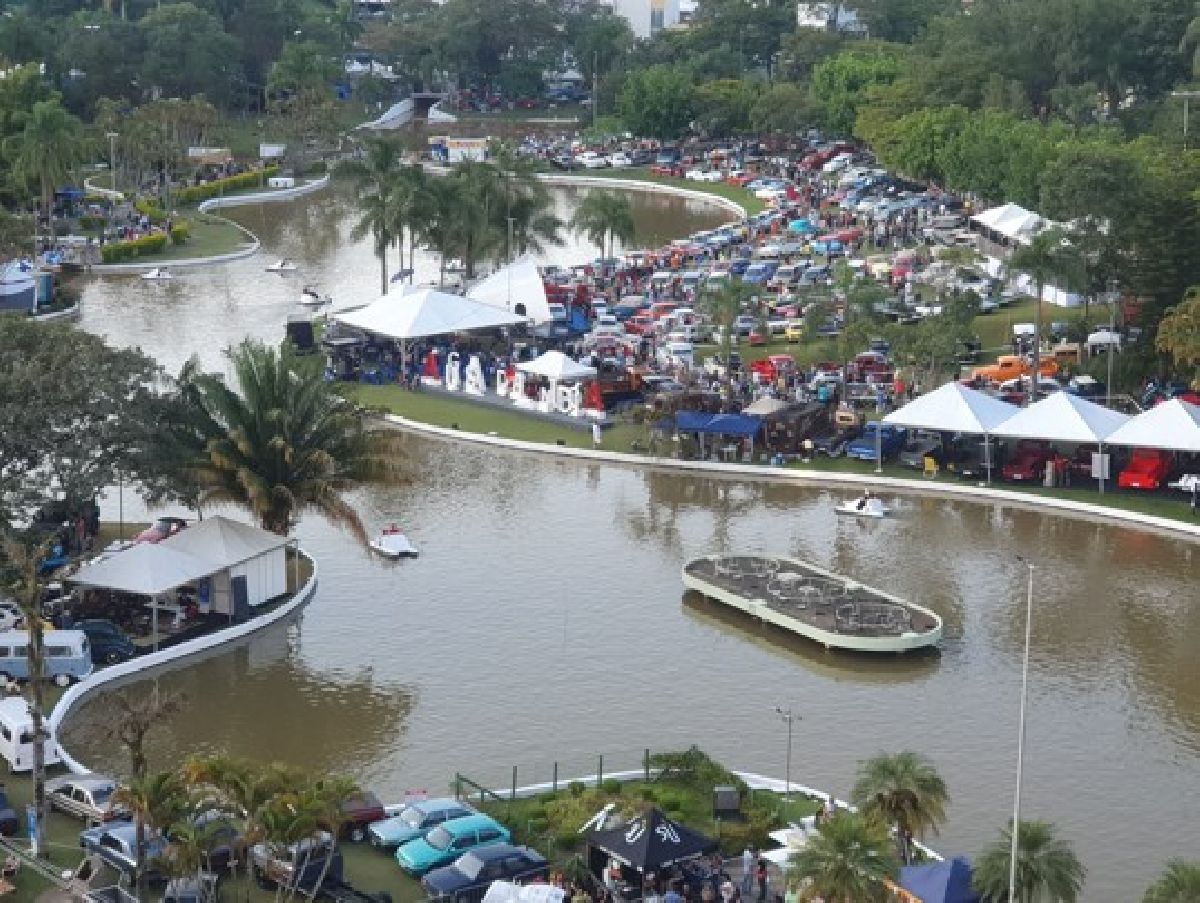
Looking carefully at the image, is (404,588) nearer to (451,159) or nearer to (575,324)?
(575,324)

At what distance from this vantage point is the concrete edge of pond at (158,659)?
3619 centimetres

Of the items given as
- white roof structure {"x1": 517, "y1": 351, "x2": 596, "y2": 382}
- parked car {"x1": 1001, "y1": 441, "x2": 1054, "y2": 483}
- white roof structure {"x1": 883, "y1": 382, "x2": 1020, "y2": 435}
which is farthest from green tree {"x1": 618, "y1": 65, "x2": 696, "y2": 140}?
parked car {"x1": 1001, "y1": 441, "x2": 1054, "y2": 483}

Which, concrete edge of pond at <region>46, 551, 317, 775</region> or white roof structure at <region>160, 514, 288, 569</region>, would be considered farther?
white roof structure at <region>160, 514, 288, 569</region>

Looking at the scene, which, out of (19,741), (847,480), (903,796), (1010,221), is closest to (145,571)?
(19,741)

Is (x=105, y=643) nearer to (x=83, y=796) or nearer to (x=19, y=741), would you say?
(x=19, y=741)

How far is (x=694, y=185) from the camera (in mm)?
110500

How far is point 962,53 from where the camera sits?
108250 mm

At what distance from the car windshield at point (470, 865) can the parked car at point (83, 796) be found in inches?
213

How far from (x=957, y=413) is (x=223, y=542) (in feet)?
63.7

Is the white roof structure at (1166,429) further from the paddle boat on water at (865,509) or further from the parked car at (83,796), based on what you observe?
the parked car at (83,796)

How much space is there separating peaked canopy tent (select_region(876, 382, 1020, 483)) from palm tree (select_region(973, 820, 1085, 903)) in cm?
2481

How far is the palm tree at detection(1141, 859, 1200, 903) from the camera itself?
2533 centimetres

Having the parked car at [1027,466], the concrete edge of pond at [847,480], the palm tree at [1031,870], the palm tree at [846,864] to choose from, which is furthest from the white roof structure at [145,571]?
the parked car at [1027,466]

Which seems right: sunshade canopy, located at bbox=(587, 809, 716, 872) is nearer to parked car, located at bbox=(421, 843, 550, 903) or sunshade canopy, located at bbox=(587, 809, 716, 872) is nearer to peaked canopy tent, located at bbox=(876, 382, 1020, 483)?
parked car, located at bbox=(421, 843, 550, 903)
